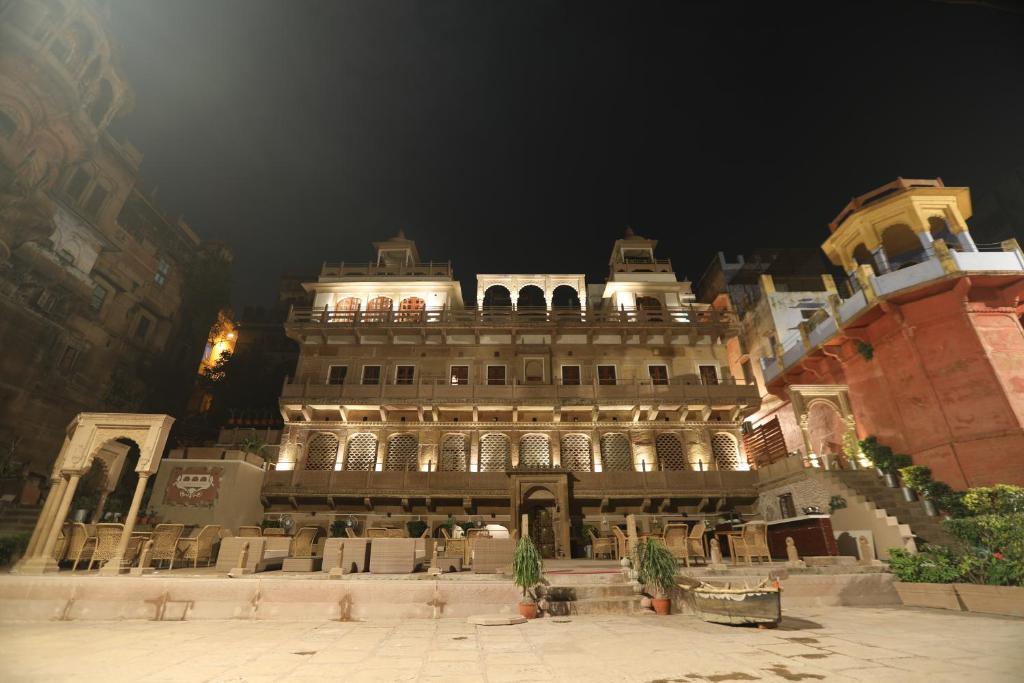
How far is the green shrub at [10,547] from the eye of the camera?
1099cm

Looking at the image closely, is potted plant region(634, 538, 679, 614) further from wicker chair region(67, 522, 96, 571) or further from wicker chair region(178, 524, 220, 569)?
wicker chair region(67, 522, 96, 571)

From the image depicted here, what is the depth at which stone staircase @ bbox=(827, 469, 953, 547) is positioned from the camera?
12.8 m

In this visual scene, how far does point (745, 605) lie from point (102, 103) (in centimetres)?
4002

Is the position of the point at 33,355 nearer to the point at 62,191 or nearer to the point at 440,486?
the point at 62,191

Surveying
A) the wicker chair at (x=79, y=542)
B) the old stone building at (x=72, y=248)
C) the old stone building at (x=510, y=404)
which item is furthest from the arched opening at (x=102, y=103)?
the wicker chair at (x=79, y=542)

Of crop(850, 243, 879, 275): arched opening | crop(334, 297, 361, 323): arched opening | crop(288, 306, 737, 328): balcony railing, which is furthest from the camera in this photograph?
crop(334, 297, 361, 323): arched opening

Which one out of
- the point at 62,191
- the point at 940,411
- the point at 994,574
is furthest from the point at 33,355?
the point at 940,411

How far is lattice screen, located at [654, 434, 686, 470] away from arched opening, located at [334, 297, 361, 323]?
17.5 meters

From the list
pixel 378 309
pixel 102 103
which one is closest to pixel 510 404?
pixel 378 309

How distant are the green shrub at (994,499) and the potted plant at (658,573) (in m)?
10.5

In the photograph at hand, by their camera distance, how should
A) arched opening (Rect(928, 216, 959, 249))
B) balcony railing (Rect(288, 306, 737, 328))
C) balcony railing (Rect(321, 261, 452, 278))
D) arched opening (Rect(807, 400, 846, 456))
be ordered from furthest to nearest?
balcony railing (Rect(321, 261, 452, 278)), balcony railing (Rect(288, 306, 737, 328)), arched opening (Rect(807, 400, 846, 456)), arched opening (Rect(928, 216, 959, 249))

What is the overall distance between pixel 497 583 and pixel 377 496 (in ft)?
41.0

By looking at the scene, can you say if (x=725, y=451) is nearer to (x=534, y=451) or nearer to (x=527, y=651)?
(x=534, y=451)

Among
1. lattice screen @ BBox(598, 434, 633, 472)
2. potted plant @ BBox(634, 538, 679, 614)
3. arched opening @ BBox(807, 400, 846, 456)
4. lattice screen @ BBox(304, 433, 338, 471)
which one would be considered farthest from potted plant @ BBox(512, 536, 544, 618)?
arched opening @ BBox(807, 400, 846, 456)
